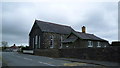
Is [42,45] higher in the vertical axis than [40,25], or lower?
lower

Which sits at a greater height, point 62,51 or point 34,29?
point 34,29

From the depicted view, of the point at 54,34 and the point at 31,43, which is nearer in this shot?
the point at 54,34

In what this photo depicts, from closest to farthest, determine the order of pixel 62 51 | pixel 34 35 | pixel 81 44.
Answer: pixel 62 51
pixel 81 44
pixel 34 35

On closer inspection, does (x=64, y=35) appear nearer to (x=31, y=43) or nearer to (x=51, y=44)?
(x=51, y=44)

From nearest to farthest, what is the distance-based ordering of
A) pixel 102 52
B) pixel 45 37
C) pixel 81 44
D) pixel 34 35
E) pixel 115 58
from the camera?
pixel 115 58
pixel 102 52
pixel 81 44
pixel 45 37
pixel 34 35

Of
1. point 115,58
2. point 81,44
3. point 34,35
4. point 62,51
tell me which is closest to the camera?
point 115,58

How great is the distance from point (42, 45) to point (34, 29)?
750 centimetres

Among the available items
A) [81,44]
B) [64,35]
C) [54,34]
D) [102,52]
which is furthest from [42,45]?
[102,52]

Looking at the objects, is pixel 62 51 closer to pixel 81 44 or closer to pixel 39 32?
pixel 81 44

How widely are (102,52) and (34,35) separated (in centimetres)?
3042

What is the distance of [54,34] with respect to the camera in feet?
143

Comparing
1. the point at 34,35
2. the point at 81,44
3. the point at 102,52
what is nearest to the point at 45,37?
the point at 34,35

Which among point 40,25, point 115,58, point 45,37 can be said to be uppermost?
point 40,25

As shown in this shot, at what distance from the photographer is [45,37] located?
1617 inches
